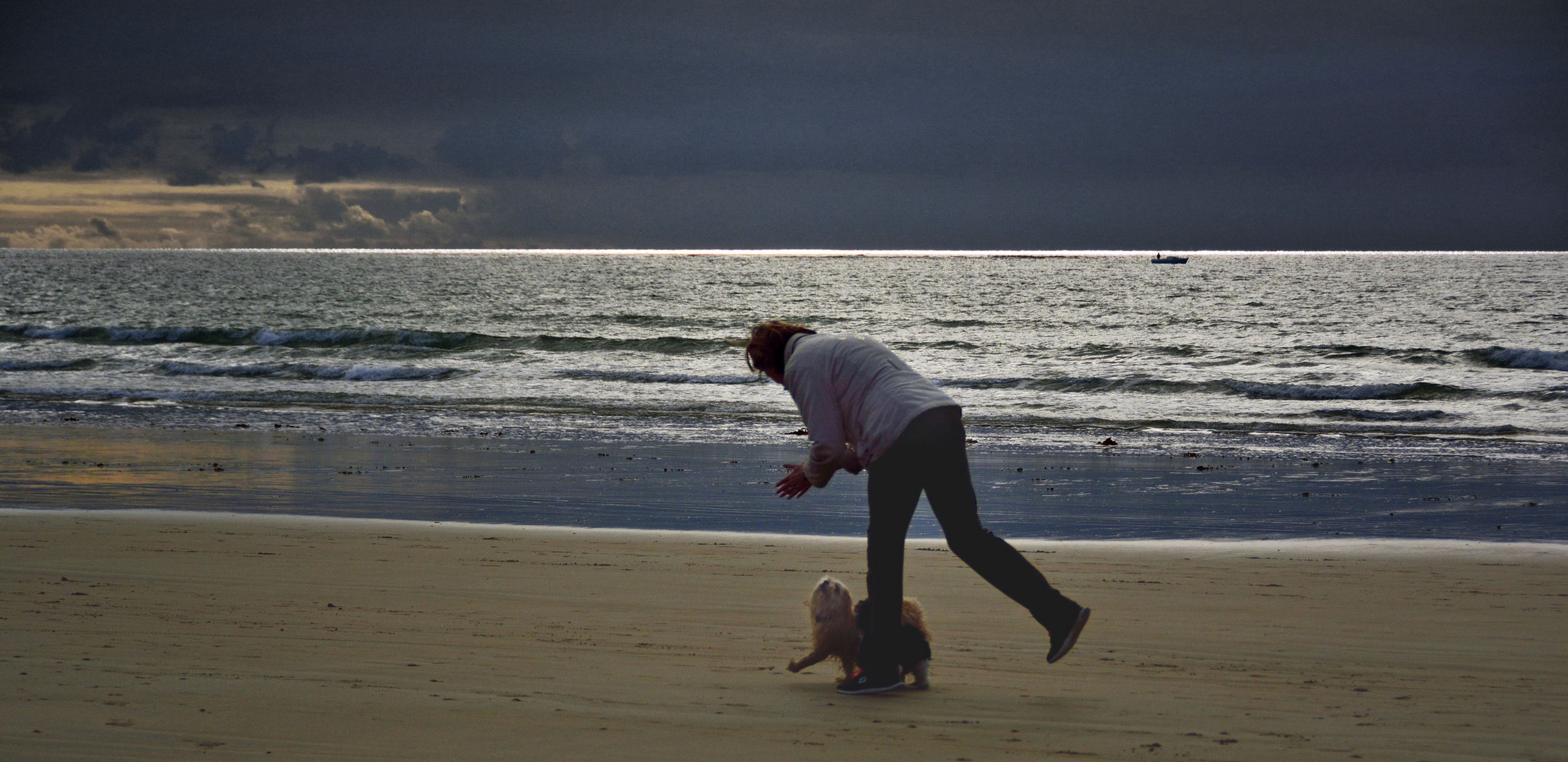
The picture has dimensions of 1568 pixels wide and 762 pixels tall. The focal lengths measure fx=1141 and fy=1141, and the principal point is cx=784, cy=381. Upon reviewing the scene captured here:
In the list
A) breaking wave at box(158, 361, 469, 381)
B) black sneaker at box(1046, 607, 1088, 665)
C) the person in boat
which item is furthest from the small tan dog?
breaking wave at box(158, 361, 469, 381)

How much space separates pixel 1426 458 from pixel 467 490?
36.7ft

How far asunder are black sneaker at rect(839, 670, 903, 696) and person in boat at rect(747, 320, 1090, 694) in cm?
1

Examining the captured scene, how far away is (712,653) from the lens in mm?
5281

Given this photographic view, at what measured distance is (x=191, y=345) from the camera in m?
35.1

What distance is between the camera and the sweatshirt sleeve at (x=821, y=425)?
13.4 feet

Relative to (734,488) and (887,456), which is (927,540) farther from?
(887,456)

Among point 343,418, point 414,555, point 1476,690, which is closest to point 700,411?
point 343,418

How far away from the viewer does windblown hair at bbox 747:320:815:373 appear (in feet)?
14.1

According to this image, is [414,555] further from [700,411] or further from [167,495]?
[700,411]

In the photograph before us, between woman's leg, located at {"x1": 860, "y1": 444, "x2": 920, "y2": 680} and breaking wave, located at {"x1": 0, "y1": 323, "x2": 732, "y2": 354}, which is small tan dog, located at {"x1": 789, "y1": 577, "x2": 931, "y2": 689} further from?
breaking wave, located at {"x1": 0, "y1": 323, "x2": 732, "y2": 354}

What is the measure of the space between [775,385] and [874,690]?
70.5 feet

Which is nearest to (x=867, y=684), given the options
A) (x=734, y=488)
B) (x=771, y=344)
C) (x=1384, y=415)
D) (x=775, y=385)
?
(x=771, y=344)

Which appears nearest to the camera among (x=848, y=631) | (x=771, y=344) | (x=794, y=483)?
(x=771, y=344)

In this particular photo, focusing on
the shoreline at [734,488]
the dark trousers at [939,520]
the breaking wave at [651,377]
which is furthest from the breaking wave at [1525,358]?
the dark trousers at [939,520]
